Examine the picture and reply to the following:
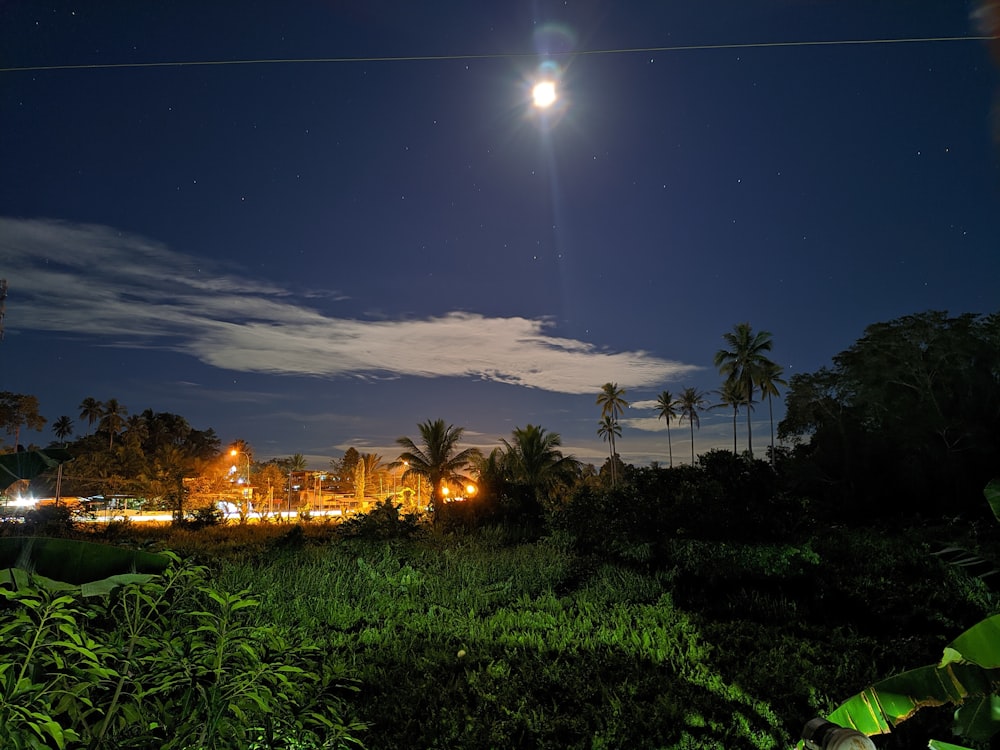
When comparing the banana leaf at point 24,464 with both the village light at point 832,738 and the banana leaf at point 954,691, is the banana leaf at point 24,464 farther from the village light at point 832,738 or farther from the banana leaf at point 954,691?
the banana leaf at point 954,691

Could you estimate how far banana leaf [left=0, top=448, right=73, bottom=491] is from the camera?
198cm

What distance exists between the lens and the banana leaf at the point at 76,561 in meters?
1.84

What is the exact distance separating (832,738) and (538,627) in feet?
15.2

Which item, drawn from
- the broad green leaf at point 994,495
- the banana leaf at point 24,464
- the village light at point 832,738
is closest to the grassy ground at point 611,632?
the banana leaf at point 24,464

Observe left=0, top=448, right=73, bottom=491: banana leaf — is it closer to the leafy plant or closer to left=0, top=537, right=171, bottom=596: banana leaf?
left=0, top=537, right=171, bottom=596: banana leaf

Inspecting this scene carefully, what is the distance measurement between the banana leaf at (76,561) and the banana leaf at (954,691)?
2.43m

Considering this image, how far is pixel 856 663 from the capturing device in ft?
15.6

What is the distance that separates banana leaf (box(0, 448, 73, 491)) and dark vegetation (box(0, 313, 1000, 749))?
0.37m

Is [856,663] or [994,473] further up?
[994,473]

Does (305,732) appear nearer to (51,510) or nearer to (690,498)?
(690,498)

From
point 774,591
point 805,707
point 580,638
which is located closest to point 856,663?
point 805,707

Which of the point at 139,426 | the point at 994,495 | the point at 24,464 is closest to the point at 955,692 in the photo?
the point at 994,495

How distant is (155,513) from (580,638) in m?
33.3

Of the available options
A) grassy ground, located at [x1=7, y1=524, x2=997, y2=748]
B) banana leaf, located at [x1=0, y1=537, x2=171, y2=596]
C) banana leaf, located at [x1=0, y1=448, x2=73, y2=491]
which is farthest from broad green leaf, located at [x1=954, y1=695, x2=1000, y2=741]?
banana leaf, located at [x1=0, y1=448, x2=73, y2=491]
